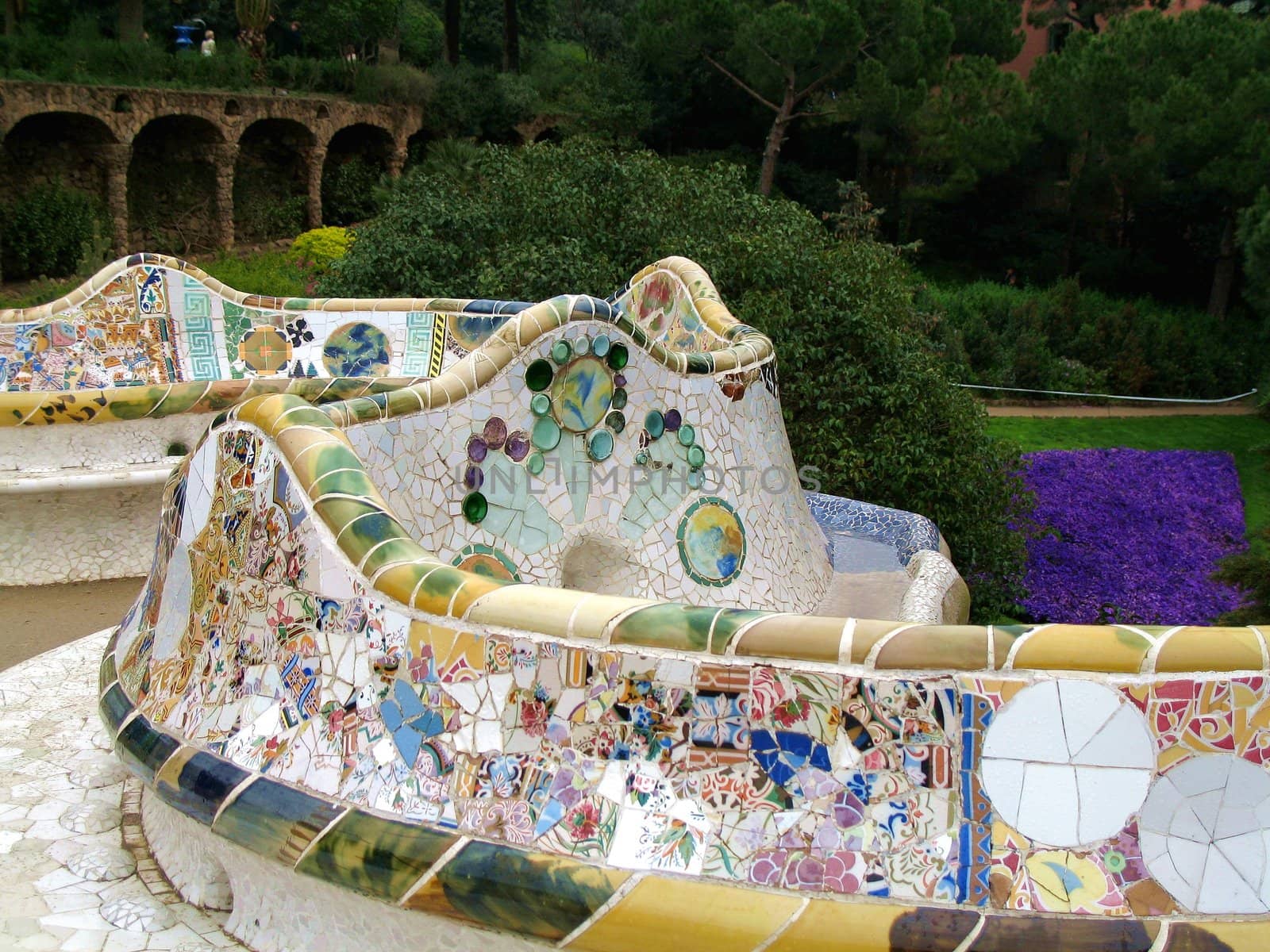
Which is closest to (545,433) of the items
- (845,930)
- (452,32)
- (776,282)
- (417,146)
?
(845,930)

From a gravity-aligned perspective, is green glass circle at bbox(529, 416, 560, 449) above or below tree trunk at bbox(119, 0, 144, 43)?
below

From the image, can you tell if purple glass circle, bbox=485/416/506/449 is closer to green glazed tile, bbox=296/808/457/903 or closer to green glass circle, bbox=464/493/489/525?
green glass circle, bbox=464/493/489/525

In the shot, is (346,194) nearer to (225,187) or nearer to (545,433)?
(225,187)

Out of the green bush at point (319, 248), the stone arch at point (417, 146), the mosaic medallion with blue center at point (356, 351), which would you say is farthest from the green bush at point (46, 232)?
the mosaic medallion with blue center at point (356, 351)

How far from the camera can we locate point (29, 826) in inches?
140

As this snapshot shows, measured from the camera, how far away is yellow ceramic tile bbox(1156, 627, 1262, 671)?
233cm

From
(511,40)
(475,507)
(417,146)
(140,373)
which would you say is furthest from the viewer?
(511,40)

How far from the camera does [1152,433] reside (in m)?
16.3

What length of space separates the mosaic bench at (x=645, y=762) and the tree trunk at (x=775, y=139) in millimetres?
19674

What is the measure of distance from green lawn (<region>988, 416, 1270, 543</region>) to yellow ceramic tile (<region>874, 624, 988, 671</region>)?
13.0 metres

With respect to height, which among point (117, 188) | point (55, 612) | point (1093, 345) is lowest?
point (55, 612)

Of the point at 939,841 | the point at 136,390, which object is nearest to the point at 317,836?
the point at 939,841

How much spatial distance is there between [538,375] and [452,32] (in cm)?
Result: 2106

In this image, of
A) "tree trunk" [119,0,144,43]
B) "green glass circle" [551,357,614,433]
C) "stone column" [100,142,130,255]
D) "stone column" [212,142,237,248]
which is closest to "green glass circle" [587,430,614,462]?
"green glass circle" [551,357,614,433]
